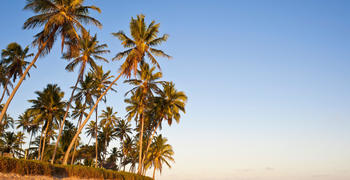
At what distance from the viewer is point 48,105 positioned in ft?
121

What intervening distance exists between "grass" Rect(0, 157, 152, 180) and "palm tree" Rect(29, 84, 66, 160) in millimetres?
18894

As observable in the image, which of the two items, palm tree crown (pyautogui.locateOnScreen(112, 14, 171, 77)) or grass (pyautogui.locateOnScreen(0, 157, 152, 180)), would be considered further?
palm tree crown (pyautogui.locateOnScreen(112, 14, 171, 77))

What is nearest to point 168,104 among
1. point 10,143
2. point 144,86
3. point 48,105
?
point 144,86

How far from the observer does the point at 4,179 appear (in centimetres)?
1229

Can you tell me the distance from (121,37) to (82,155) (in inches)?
1435

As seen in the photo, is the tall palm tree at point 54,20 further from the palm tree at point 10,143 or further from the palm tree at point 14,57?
the palm tree at point 10,143

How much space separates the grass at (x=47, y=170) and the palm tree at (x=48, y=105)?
62.0 feet

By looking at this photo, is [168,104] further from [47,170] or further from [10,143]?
[10,143]

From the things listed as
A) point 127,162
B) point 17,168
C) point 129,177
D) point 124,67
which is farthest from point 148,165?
point 17,168

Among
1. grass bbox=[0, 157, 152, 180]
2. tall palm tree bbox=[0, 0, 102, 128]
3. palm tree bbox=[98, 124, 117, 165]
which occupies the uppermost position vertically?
tall palm tree bbox=[0, 0, 102, 128]

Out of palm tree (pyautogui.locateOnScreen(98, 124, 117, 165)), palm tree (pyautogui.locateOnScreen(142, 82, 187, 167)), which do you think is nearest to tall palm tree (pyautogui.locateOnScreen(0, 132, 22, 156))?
palm tree (pyautogui.locateOnScreen(98, 124, 117, 165))

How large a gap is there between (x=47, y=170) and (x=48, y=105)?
24302 mm

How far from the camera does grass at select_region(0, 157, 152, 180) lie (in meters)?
12.7

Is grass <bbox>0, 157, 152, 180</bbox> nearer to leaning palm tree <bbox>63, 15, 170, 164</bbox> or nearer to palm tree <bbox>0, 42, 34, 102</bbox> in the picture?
leaning palm tree <bbox>63, 15, 170, 164</bbox>
